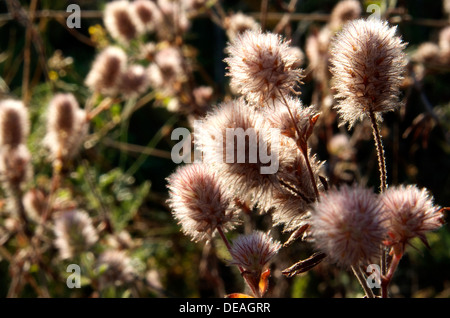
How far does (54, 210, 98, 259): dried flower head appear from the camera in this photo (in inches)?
54.0

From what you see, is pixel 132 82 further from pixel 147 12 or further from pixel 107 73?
pixel 147 12

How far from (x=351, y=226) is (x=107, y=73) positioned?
4.70 feet

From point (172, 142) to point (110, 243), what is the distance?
2.72ft

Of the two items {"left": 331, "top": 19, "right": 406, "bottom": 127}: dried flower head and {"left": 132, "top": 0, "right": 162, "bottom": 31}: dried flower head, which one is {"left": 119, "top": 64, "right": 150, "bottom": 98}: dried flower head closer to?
{"left": 132, "top": 0, "right": 162, "bottom": 31}: dried flower head

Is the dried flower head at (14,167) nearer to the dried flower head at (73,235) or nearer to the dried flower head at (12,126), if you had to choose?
the dried flower head at (12,126)

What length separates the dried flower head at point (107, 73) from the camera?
174 cm

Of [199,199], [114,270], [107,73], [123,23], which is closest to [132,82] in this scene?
[107,73]

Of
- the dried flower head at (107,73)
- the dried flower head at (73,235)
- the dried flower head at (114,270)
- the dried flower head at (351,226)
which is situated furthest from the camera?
the dried flower head at (107,73)

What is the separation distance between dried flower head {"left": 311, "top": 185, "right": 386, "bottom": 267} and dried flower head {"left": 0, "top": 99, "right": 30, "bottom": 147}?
1.36 metres

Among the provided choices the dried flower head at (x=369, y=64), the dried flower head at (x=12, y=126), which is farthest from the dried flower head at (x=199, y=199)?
the dried flower head at (x=12, y=126)

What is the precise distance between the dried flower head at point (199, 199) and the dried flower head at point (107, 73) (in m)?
1.17

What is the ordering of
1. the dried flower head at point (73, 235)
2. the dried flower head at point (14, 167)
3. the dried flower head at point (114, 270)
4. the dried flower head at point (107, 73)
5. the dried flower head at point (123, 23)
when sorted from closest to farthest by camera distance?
the dried flower head at point (114, 270) < the dried flower head at point (73, 235) < the dried flower head at point (14, 167) < the dried flower head at point (107, 73) < the dried flower head at point (123, 23)

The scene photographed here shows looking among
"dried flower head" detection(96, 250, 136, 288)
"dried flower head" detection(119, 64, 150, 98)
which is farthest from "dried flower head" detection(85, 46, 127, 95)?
"dried flower head" detection(96, 250, 136, 288)
